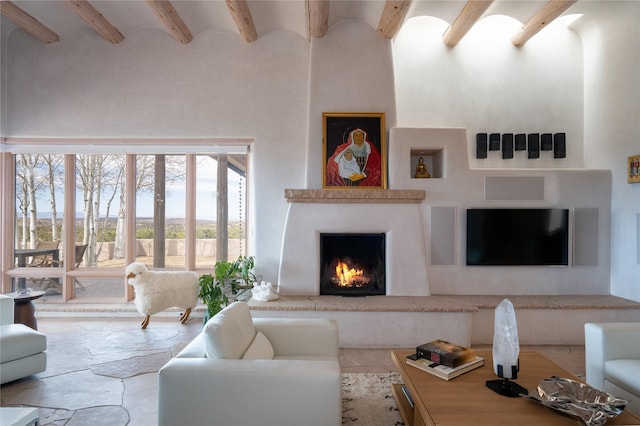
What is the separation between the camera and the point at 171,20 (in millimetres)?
3781

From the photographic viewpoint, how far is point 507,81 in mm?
4430

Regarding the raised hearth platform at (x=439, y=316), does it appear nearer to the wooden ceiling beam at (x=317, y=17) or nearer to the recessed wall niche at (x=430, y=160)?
the recessed wall niche at (x=430, y=160)

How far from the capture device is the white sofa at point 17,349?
2621 mm

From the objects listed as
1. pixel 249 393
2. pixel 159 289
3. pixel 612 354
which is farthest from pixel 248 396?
pixel 159 289

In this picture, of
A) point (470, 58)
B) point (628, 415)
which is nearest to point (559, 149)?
point (470, 58)

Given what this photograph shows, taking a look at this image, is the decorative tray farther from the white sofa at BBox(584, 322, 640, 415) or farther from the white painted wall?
the white painted wall

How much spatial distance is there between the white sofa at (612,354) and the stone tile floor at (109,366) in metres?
0.73

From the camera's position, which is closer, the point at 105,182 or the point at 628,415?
the point at 628,415

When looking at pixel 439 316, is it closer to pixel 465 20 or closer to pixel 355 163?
pixel 355 163

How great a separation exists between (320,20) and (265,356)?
3333 millimetres

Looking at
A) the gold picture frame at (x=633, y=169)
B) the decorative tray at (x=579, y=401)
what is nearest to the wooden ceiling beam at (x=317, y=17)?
the decorative tray at (x=579, y=401)

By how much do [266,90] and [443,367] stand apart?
12.0 ft

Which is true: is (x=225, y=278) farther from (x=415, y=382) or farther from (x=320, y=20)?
(x=320, y=20)

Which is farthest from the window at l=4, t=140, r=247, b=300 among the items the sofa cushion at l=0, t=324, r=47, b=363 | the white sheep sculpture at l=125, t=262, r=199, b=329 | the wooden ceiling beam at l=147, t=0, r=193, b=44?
the sofa cushion at l=0, t=324, r=47, b=363
